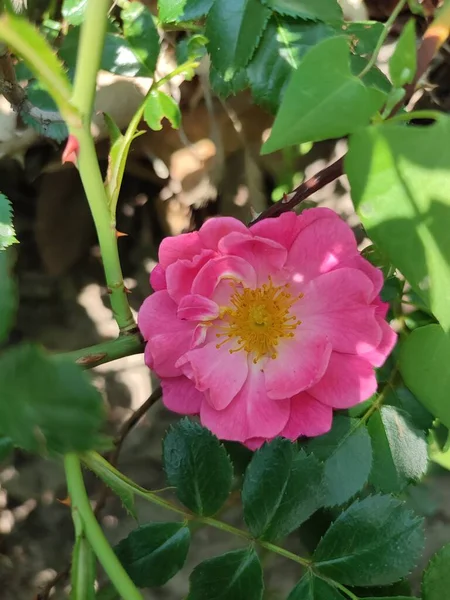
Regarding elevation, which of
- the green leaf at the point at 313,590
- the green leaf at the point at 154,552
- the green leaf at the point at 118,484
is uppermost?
the green leaf at the point at 118,484

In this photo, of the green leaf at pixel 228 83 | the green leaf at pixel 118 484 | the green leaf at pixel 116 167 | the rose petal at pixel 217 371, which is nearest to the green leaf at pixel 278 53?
the green leaf at pixel 228 83

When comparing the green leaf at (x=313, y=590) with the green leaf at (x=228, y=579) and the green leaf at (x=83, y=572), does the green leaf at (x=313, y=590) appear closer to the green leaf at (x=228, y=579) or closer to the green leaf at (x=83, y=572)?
the green leaf at (x=228, y=579)

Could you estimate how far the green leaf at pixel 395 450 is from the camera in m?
0.53

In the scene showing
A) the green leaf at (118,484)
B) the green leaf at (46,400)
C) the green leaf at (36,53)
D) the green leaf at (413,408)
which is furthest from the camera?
the green leaf at (413,408)

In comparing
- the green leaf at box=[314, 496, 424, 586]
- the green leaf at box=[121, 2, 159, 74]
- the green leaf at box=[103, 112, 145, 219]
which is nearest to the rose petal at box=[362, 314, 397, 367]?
the green leaf at box=[314, 496, 424, 586]

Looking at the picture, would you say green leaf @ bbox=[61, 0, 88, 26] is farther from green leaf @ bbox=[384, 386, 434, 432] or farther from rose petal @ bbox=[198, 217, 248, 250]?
green leaf @ bbox=[384, 386, 434, 432]

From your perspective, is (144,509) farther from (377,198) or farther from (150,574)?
(377,198)

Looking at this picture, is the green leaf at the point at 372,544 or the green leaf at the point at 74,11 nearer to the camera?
the green leaf at the point at 372,544

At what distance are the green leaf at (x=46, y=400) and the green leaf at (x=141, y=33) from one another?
1.34 ft

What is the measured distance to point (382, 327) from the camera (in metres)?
0.48

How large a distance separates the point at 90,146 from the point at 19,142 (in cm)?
36

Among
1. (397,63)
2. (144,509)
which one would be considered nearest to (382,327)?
(397,63)

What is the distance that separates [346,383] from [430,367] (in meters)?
0.07

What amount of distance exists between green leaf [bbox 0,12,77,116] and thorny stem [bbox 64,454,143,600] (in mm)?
236
